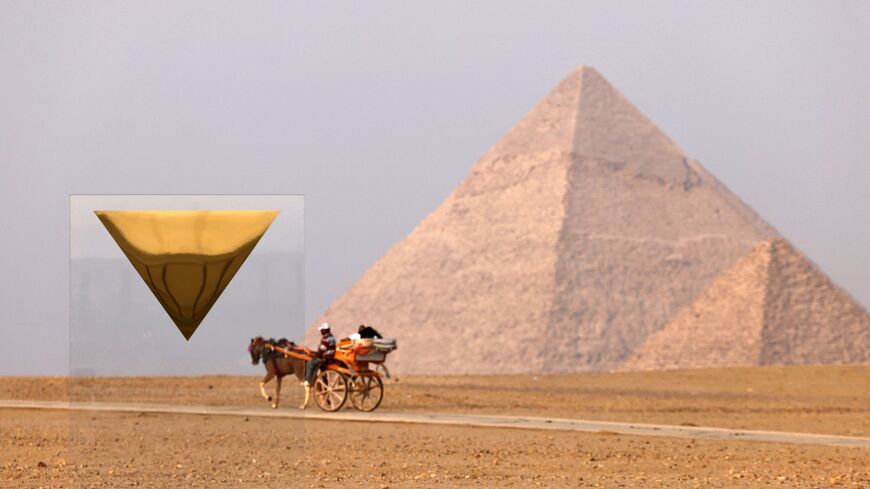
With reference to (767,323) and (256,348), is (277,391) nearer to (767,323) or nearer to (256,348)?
(256,348)

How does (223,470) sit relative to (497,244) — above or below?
below

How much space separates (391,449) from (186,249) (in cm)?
718

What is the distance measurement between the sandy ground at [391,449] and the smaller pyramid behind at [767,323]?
46057 millimetres

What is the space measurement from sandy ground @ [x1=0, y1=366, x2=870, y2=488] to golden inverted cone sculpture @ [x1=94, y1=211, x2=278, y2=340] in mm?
540

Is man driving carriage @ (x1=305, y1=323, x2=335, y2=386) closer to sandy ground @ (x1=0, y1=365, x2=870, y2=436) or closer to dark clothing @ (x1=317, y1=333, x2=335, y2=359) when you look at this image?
dark clothing @ (x1=317, y1=333, x2=335, y2=359)

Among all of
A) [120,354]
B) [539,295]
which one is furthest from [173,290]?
[539,295]

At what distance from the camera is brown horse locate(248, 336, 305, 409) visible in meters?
7.96

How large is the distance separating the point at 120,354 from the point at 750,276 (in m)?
72.4

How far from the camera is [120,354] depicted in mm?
7590

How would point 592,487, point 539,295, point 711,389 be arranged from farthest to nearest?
1. point 539,295
2. point 711,389
3. point 592,487

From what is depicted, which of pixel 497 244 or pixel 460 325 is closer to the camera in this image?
pixel 460 325

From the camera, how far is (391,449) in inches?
571

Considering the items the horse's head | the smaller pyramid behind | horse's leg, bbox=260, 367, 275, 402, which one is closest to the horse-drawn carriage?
horse's leg, bbox=260, 367, 275, 402

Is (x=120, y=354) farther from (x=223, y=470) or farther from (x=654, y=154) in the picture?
(x=654, y=154)
